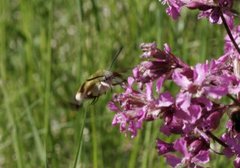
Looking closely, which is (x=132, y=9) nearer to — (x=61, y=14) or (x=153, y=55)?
(x=61, y=14)

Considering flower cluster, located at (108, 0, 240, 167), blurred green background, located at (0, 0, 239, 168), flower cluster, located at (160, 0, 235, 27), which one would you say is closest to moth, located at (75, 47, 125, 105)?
flower cluster, located at (108, 0, 240, 167)

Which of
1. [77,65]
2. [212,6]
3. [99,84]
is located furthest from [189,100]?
[77,65]

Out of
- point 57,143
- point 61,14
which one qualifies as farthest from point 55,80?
point 61,14

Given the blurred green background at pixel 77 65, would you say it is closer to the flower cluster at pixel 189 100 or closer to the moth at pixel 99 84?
the moth at pixel 99 84

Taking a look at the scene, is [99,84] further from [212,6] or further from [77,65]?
[77,65]

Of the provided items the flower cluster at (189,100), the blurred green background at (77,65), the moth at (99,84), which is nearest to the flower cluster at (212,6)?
the flower cluster at (189,100)

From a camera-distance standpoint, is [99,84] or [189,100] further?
[99,84]
